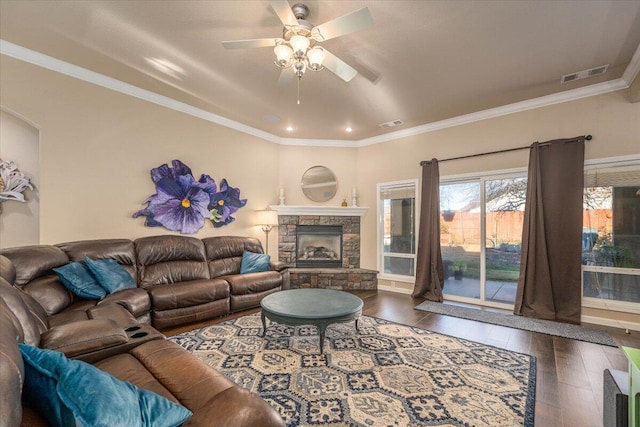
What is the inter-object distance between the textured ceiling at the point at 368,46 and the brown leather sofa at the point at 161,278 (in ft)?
6.90

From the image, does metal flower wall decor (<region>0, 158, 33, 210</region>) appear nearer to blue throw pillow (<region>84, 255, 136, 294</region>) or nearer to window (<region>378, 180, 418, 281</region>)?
blue throw pillow (<region>84, 255, 136, 294</region>)

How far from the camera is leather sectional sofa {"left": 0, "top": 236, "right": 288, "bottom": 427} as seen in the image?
108cm

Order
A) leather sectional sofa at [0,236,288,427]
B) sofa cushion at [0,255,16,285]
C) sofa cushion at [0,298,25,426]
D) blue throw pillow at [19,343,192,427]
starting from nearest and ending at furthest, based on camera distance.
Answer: sofa cushion at [0,298,25,426] < blue throw pillow at [19,343,192,427] < leather sectional sofa at [0,236,288,427] < sofa cushion at [0,255,16,285]

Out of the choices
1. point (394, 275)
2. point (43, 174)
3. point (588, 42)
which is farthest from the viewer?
point (394, 275)

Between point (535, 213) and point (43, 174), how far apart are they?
6.08 meters

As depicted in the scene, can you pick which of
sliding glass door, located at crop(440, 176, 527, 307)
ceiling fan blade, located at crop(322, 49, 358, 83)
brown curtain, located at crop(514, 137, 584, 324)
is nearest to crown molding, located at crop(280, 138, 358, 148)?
sliding glass door, located at crop(440, 176, 527, 307)

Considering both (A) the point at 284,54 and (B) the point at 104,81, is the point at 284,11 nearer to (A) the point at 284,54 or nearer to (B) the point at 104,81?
(A) the point at 284,54

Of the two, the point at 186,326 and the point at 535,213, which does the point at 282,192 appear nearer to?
the point at 186,326

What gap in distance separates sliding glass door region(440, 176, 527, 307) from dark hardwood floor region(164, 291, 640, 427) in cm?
102

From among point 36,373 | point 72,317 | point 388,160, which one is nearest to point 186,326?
point 72,317

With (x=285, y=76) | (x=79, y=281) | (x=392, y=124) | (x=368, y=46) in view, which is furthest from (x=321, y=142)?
(x=79, y=281)

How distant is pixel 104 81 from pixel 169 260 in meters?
2.42

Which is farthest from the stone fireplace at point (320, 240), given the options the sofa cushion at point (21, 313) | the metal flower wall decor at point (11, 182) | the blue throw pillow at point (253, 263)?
the sofa cushion at point (21, 313)

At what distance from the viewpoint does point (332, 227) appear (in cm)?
571
